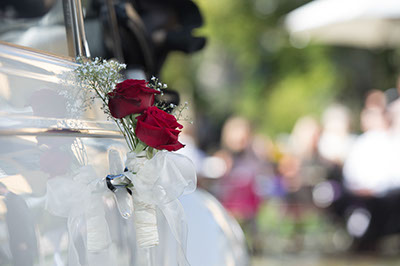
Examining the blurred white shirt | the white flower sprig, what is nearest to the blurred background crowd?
the blurred white shirt

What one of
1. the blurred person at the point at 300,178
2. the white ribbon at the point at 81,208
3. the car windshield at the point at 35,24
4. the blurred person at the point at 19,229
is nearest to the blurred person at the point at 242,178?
the blurred person at the point at 300,178

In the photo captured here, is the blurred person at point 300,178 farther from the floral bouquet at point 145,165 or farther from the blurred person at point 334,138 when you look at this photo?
the floral bouquet at point 145,165

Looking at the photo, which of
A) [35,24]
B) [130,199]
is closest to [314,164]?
[35,24]

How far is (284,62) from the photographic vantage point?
17.4m

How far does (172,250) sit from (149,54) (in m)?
1.65

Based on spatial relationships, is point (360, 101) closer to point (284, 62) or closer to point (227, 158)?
point (284, 62)

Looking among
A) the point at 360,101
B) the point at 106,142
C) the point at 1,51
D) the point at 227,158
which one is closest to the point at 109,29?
the point at 106,142

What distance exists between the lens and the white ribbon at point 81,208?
4.69 ft

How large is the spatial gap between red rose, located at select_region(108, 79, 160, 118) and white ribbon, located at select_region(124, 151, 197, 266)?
139 mm

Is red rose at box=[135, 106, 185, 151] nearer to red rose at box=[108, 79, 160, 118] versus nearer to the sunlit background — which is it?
red rose at box=[108, 79, 160, 118]

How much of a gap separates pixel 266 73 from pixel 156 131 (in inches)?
647

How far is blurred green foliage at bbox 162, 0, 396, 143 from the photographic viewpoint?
16609 mm

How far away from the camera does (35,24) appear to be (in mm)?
1878

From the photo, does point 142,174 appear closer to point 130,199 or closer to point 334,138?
point 130,199
